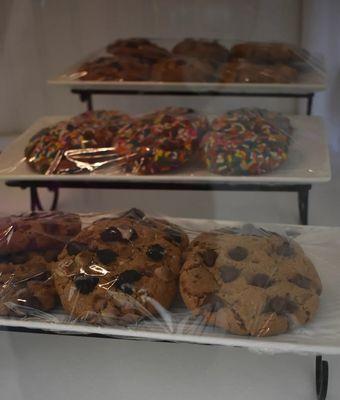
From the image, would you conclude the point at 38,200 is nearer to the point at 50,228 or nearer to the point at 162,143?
the point at 50,228

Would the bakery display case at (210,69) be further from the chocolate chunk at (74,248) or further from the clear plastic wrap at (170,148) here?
the chocolate chunk at (74,248)

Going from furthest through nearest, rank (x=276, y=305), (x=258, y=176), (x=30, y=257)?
1. (x=258, y=176)
2. (x=30, y=257)
3. (x=276, y=305)

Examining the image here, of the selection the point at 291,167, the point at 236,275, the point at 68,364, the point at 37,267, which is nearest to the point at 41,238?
the point at 37,267

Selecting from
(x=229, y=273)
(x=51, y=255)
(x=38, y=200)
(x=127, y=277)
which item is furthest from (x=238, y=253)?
(x=38, y=200)

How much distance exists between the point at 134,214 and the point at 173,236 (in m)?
0.07

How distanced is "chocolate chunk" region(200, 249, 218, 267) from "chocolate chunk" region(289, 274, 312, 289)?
95 millimetres

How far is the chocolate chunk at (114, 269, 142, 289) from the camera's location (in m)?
0.72

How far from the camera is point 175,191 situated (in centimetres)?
95

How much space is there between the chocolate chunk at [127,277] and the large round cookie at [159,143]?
0.86ft

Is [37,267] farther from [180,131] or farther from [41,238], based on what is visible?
[180,131]

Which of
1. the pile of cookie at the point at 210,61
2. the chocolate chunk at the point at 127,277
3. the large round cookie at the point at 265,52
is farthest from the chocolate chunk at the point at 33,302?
the large round cookie at the point at 265,52

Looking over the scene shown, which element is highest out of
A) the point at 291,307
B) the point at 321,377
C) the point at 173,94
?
the point at 173,94

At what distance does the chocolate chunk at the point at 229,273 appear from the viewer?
69cm

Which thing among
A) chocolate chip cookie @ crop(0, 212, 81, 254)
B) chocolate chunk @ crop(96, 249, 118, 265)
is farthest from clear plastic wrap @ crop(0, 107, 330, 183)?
chocolate chunk @ crop(96, 249, 118, 265)
